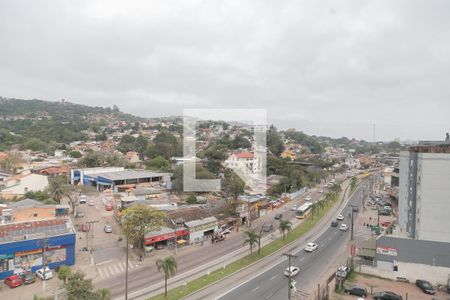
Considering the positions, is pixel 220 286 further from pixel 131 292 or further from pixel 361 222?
pixel 361 222

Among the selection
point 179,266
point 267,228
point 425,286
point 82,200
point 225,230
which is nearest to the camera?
point 425,286

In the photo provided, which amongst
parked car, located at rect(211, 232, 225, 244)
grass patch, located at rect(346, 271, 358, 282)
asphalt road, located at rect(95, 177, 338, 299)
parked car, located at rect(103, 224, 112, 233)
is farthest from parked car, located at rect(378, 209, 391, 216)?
parked car, located at rect(103, 224, 112, 233)

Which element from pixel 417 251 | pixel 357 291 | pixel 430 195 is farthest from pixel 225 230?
pixel 430 195

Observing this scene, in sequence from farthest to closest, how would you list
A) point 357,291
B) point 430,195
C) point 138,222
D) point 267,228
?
point 267,228 → point 138,222 → point 430,195 → point 357,291

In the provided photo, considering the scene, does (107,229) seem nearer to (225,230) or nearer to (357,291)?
(225,230)

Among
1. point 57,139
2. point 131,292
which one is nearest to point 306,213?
point 131,292

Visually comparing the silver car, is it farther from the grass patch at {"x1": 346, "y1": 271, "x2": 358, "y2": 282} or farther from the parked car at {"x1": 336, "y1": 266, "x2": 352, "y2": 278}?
the grass patch at {"x1": 346, "y1": 271, "x2": 358, "y2": 282}
